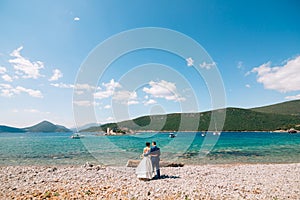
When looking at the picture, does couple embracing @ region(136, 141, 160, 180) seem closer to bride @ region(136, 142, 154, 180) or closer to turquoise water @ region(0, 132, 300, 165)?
bride @ region(136, 142, 154, 180)

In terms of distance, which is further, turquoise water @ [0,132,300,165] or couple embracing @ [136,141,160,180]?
turquoise water @ [0,132,300,165]

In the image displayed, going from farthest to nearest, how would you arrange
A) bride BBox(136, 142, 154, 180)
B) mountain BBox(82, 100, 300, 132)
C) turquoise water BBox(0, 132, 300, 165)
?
1. mountain BBox(82, 100, 300, 132)
2. turquoise water BBox(0, 132, 300, 165)
3. bride BBox(136, 142, 154, 180)

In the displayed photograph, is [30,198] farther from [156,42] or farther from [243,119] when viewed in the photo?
[243,119]

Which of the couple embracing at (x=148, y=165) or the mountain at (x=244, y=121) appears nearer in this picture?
the couple embracing at (x=148, y=165)

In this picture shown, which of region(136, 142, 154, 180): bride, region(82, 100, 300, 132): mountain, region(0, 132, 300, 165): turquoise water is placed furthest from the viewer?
region(82, 100, 300, 132): mountain

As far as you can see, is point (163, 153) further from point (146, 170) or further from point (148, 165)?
point (146, 170)

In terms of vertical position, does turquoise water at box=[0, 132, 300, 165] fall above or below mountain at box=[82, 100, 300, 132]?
below

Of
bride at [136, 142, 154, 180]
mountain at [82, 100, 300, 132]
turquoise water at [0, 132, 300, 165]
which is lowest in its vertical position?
turquoise water at [0, 132, 300, 165]

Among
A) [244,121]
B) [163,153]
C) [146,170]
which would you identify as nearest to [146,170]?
[146,170]

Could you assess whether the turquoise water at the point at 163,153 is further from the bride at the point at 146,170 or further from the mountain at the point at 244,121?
the mountain at the point at 244,121

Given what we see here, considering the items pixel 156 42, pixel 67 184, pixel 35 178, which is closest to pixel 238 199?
pixel 67 184

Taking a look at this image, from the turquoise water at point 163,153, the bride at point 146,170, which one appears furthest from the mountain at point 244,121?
the bride at point 146,170

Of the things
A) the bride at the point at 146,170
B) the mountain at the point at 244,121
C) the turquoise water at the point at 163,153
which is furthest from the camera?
the mountain at the point at 244,121

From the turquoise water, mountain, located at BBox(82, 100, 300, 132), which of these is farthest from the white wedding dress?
mountain, located at BBox(82, 100, 300, 132)
